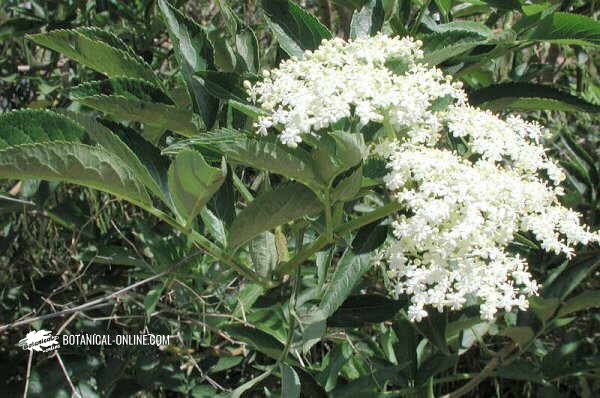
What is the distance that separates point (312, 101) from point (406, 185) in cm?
14

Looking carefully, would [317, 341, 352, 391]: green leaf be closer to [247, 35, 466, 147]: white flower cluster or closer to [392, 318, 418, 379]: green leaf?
[392, 318, 418, 379]: green leaf

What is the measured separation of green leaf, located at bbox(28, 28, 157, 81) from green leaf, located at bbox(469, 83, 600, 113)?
449 mm

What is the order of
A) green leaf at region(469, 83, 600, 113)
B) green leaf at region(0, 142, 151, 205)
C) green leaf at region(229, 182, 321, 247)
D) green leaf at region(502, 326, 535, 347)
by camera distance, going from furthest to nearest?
1. green leaf at region(502, 326, 535, 347)
2. green leaf at region(469, 83, 600, 113)
3. green leaf at region(229, 182, 321, 247)
4. green leaf at region(0, 142, 151, 205)

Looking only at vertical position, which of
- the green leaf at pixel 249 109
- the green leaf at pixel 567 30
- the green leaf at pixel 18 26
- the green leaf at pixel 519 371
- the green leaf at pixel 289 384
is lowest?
the green leaf at pixel 519 371

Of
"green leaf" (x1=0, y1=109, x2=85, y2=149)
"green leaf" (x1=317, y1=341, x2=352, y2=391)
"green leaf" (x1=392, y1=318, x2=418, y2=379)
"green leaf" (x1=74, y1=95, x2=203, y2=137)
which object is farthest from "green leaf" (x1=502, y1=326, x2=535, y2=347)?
"green leaf" (x1=0, y1=109, x2=85, y2=149)

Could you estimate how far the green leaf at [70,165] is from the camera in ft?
2.14

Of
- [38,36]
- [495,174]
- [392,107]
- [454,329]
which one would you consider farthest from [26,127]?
[454,329]

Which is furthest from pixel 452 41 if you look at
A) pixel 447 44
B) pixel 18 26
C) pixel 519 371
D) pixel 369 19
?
pixel 18 26

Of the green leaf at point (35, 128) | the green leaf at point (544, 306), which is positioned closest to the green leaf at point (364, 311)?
the green leaf at point (544, 306)

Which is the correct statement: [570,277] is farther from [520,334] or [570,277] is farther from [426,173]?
[426,173]

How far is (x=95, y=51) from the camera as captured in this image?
2.79 ft

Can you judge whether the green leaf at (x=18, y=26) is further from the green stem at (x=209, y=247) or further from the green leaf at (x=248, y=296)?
the green stem at (x=209, y=247)

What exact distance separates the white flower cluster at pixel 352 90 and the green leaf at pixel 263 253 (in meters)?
0.16

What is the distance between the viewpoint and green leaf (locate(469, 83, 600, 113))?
3.31ft
